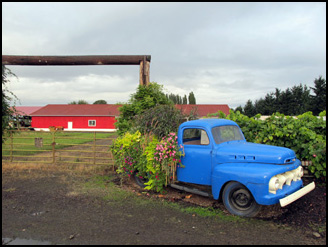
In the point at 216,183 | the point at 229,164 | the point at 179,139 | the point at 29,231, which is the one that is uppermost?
the point at 179,139

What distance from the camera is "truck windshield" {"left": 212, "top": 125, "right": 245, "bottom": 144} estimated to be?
18.7ft

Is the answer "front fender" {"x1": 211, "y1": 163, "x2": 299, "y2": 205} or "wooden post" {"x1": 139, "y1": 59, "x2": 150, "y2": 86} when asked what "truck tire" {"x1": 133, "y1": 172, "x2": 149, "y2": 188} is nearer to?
"front fender" {"x1": 211, "y1": 163, "x2": 299, "y2": 205}

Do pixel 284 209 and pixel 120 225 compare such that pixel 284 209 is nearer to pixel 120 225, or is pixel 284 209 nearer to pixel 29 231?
pixel 120 225

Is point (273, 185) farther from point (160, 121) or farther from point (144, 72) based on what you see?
point (144, 72)

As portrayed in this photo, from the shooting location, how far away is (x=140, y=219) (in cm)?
475

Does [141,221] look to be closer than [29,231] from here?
No

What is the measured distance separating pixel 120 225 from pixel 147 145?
8.86ft

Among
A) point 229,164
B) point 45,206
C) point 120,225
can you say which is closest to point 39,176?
point 45,206

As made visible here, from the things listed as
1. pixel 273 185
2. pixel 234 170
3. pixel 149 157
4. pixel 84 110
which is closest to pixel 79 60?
pixel 149 157

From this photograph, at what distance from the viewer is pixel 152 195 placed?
6.35m

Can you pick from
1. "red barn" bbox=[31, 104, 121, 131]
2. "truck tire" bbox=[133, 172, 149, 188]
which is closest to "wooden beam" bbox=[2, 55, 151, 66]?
"truck tire" bbox=[133, 172, 149, 188]

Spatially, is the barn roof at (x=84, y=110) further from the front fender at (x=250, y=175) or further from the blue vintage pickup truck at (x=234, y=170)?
the front fender at (x=250, y=175)

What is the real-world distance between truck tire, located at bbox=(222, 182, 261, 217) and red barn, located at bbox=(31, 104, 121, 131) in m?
35.2

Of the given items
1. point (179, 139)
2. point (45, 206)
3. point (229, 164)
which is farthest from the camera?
point (179, 139)
